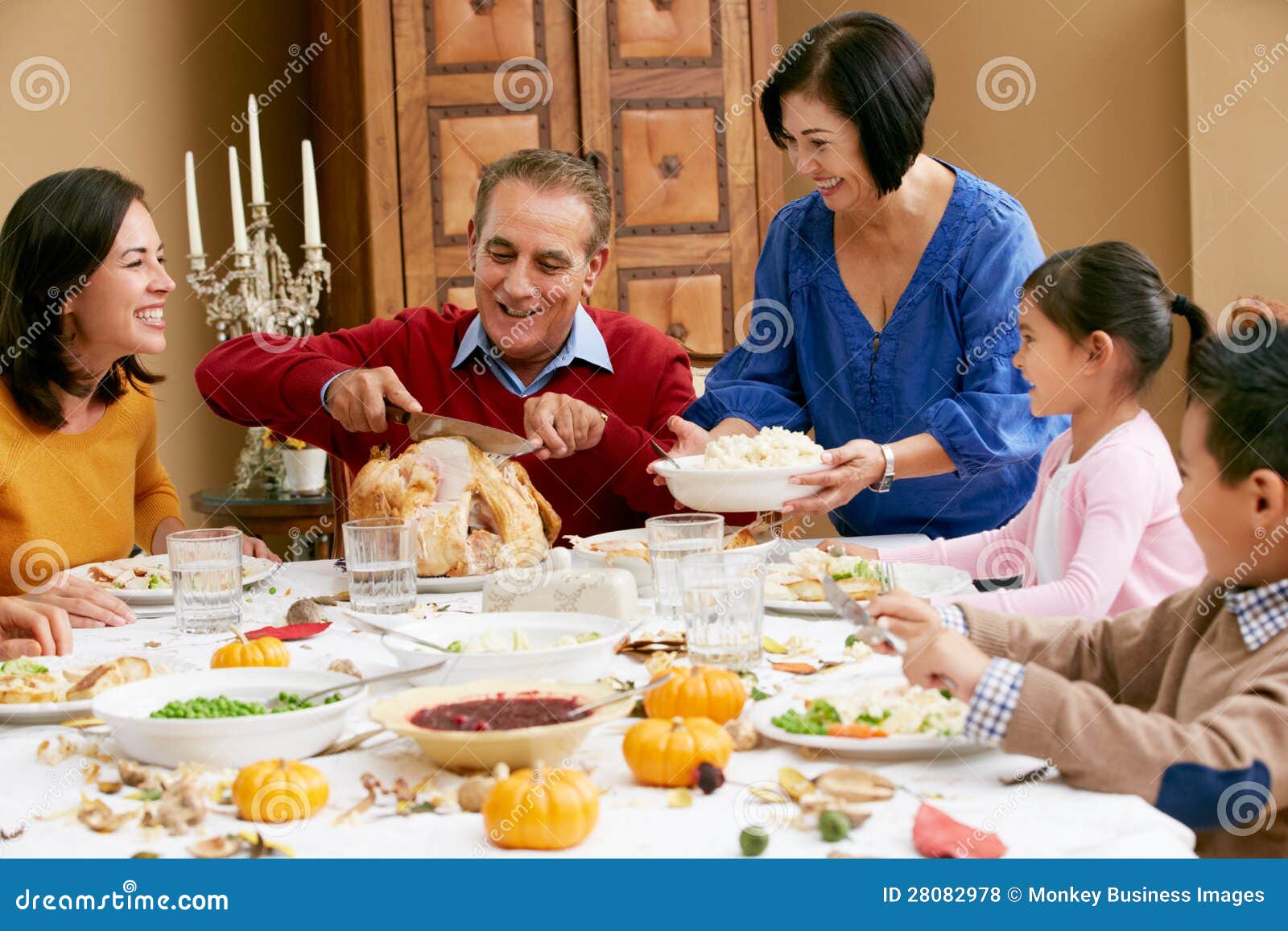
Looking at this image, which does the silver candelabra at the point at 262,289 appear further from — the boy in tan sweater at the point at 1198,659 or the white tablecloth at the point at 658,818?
the boy in tan sweater at the point at 1198,659

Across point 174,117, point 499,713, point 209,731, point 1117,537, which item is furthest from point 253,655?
point 174,117

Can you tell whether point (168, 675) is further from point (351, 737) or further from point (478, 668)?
point (478, 668)

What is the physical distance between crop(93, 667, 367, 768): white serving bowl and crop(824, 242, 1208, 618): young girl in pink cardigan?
3.26ft

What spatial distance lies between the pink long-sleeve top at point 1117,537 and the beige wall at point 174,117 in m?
4.08

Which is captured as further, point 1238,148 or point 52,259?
point 1238,148

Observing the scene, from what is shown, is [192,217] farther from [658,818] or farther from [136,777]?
[658,818]

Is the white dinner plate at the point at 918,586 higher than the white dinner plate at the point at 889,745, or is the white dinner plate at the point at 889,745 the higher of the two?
the white dinner plate at the point at 918,586

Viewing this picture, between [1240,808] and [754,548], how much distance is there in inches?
39.5

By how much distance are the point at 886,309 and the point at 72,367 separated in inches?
72.1

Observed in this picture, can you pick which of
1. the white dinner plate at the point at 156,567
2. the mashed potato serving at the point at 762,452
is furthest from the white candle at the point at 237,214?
the mashed potato serving at the point at 762,452

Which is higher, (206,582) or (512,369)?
(512,369)

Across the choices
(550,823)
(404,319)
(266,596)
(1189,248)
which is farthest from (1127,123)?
(550,823)

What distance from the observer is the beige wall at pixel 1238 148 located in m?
4.89

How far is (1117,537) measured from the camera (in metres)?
1.99
